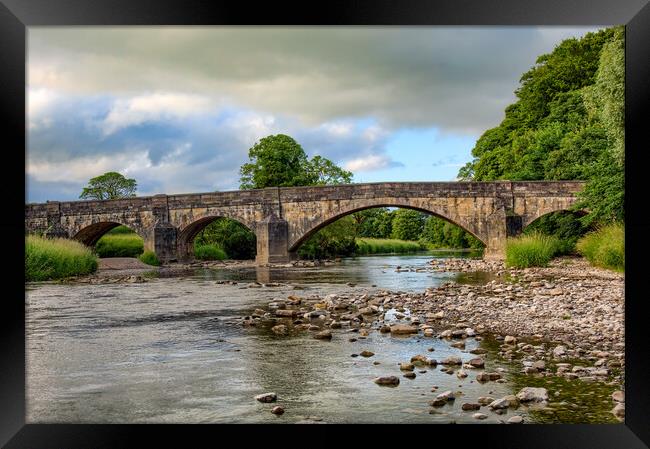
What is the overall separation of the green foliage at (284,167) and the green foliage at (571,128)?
938cm

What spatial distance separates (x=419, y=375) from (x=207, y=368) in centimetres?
215

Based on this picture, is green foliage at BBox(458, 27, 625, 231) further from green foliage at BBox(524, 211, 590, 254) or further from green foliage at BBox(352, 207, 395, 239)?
green foliage at BBox(352, 207, 395, 239)

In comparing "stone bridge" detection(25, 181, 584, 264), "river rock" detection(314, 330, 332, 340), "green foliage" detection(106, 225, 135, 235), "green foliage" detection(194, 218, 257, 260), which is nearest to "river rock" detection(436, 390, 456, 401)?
"river rock" detection(314, 330, 332, 340)

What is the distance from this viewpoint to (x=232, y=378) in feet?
18.9

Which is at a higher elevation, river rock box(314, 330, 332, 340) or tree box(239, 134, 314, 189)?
tree box(239, 134, 314, 189)

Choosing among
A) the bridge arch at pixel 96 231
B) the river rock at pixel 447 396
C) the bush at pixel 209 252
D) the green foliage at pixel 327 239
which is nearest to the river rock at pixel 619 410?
the river rock at pixel 447 396

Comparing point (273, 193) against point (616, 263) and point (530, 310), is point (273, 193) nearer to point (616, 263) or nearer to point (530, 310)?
point (616, 263)

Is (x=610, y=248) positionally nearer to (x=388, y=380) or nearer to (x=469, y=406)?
(x=388, y=380)

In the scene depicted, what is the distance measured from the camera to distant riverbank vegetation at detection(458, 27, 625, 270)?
1362cm

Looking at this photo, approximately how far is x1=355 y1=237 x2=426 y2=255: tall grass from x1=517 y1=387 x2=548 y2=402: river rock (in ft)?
115

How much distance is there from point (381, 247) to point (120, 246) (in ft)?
62.7

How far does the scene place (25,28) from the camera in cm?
427

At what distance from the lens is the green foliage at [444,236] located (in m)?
43.8

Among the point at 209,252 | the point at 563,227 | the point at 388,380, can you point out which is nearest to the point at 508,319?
the point at 388,380
